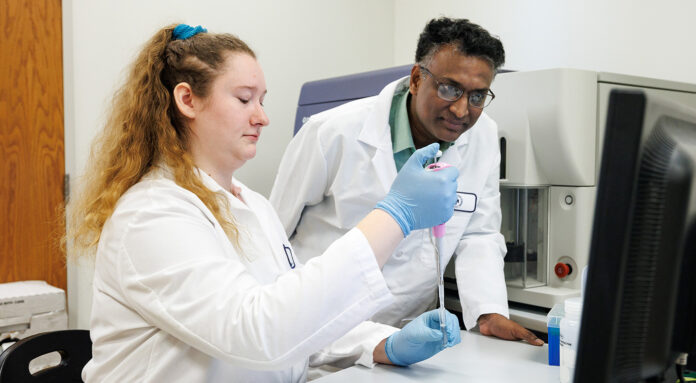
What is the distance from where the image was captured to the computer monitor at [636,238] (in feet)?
1.39

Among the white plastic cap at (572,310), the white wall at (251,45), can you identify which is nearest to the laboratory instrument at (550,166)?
the white plastic cap at (572,310)

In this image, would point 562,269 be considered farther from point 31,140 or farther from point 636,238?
point 31,140

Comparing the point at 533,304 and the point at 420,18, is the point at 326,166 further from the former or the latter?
the point at 420,18

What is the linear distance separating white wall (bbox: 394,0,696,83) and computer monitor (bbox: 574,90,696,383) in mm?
1794

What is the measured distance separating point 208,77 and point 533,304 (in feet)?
3.48

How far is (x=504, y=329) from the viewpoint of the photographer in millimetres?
1331

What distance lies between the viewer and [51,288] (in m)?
2.16

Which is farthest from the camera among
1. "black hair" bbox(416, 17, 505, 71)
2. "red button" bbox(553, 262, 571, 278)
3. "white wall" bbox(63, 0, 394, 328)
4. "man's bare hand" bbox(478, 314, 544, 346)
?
"white wall" bbox(63, 0, 394, 328)

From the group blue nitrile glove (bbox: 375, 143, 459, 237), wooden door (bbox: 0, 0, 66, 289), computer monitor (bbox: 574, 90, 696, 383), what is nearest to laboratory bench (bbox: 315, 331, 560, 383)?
blue nitrile glove (bbox: 375, 143, 459, 237)

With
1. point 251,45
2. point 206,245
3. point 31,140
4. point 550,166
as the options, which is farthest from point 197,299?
point 251,45

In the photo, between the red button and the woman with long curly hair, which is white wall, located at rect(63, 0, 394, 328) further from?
the red button

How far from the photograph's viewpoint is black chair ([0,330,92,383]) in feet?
3.48

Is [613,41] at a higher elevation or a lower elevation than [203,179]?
higher

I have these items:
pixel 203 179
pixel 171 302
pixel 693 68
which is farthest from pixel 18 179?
pixel 693 68
